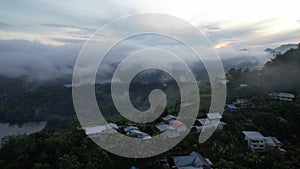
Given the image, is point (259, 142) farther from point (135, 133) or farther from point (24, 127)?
point (24, 127)

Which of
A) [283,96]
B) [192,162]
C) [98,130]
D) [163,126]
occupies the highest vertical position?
[283,96]

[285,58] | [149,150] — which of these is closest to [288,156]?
[149,150]

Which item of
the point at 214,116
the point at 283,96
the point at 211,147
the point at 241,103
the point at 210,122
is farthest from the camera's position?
the point at 283,96

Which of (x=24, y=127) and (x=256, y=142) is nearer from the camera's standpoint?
(x=256, y=142)

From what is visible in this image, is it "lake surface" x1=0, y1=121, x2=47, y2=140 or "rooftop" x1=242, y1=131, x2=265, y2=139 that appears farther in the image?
"lake surface" x1=0, y1=121, x2=47, y2=140

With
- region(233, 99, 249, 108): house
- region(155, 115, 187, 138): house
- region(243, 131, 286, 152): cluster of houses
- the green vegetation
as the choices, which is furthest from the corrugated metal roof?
region(233, 99, 249, 108): house

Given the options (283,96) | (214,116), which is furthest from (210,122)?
(283,96)

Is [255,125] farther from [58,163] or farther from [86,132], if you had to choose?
[58,163]

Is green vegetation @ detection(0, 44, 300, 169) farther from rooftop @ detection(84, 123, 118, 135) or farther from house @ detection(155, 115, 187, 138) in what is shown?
house @ detection(155, 115, 187, 138)

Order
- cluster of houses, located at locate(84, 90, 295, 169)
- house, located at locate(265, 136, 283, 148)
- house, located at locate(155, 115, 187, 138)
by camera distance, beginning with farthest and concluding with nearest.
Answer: house, located at locate(265, 136, 283, 148)
house, located at locate(155, 115, 187, 138)
cluster of houses, located at locate(84, 90, 295, 169)
